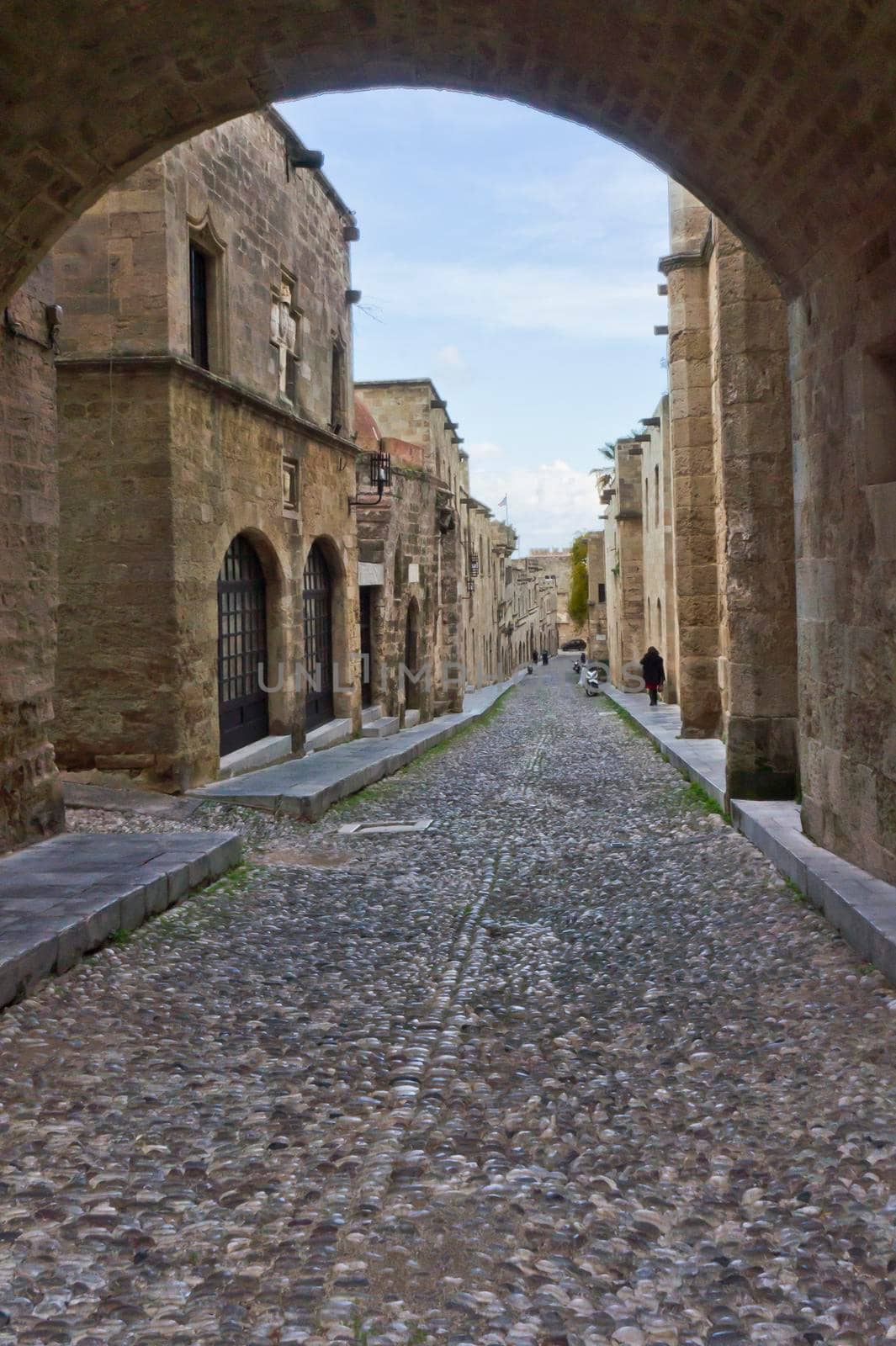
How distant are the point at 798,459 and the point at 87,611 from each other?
5981 millimetres

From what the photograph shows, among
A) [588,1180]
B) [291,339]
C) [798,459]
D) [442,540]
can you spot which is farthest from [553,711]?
[588,1180]

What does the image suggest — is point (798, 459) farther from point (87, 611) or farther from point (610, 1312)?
point (87, 611)

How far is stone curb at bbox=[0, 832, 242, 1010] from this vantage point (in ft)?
15.3

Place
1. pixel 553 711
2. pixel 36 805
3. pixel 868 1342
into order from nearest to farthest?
1. pixel 868 1342
2. pixel 36 805
3. pixel 553 711

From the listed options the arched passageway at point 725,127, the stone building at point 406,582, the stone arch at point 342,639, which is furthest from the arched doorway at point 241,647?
the arched passageway at point 725,127

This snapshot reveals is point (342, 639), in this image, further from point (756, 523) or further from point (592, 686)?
point (592, 686)

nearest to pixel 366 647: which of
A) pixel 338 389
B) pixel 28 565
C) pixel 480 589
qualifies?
pixel 338 389

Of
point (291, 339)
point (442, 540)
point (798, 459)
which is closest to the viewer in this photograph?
point (798, 459)

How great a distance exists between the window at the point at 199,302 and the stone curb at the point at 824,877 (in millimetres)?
6113

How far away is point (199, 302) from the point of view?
10984mm

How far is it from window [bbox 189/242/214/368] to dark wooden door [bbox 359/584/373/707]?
8002 millimetres

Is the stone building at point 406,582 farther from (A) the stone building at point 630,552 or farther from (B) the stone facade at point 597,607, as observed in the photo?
(B) the stone facade at point 597,607

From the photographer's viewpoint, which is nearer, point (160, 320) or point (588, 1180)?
point (588, 1180)

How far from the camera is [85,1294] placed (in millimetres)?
2531
